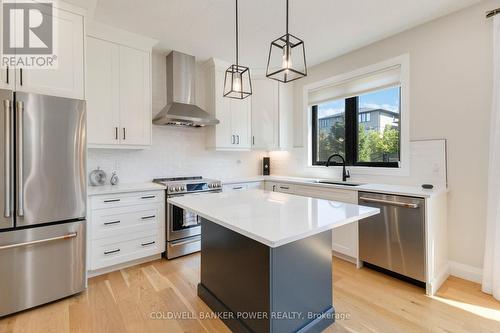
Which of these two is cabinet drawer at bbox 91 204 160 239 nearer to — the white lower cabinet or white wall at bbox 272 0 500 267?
the white lower cabinet

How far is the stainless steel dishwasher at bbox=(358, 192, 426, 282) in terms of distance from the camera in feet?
7.54

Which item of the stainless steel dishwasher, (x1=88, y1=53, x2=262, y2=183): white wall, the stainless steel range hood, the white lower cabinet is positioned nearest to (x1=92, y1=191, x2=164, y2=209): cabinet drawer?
the white lower cabinet

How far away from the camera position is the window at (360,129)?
123 inches

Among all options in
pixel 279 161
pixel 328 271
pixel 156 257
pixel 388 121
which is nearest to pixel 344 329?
pixel 328 271

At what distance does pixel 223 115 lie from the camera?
3.79 meters

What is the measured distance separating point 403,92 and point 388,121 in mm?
393

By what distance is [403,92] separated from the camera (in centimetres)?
289

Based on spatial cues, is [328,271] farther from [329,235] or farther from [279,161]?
[279,161]

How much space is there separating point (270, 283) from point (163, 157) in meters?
2.64

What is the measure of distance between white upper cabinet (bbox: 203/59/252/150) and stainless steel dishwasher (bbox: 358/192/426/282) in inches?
80.0

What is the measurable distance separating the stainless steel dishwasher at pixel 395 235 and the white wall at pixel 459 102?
0.61 m

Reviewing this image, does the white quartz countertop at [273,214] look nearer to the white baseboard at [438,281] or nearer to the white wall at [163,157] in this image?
the white baseboard at [438,281]

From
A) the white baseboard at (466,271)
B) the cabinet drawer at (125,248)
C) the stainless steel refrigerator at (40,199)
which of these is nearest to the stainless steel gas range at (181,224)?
the cabinet drawer at (125,248)

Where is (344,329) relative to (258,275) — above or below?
below
